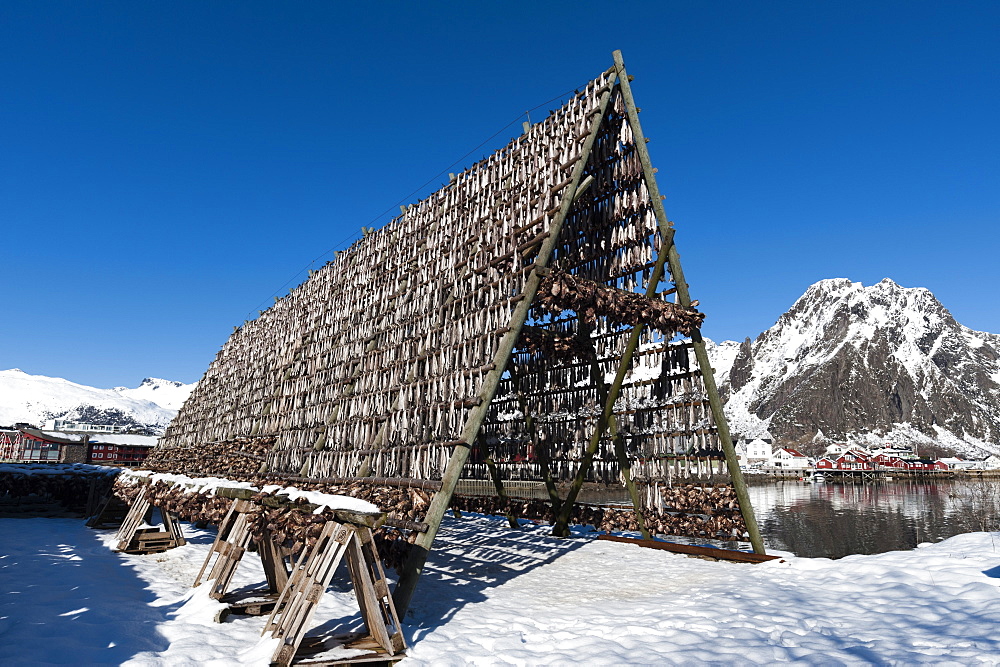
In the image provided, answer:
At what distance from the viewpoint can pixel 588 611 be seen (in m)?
8.68

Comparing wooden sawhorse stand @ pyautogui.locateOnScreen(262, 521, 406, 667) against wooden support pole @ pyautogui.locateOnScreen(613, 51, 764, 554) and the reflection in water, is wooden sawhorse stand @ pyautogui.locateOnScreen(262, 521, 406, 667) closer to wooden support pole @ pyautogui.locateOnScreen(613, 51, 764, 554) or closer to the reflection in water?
wooden support pole @ pyautogui.locateOnScreen(613, 51, 764, 554)

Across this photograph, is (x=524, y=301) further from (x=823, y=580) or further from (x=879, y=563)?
(x=879, y=563)

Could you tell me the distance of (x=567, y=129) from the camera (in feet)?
39.7

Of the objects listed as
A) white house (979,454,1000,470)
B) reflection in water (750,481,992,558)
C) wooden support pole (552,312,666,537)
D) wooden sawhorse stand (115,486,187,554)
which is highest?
wooden support pole (552,312,666,537)

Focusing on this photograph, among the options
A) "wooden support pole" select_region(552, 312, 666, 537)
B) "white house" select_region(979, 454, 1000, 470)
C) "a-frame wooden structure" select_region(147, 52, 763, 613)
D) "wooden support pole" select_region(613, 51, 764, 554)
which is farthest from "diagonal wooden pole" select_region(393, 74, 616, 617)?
"white house" select_region(979, 454, 1000, 470)

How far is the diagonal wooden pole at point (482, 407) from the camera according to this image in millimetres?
8125

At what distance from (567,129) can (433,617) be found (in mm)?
9688

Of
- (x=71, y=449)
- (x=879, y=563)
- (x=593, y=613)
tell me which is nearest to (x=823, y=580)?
(x=879, y=563)

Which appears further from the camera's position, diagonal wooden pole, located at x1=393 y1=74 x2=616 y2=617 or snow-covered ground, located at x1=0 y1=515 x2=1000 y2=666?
diagonal wooden pole, located at x1=393 y1=74 x2=616 y2=617

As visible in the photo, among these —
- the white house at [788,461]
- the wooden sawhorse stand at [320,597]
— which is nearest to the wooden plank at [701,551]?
the wooden sawhorse stand at [320,597]

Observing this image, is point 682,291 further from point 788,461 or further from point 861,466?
point 788,461

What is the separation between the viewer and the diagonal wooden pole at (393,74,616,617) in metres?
8.12

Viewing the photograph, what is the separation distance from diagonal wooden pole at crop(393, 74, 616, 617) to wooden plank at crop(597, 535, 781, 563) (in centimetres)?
683

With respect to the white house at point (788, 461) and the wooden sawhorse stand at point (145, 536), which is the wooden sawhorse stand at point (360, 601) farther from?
the white house at point (788, 461)
